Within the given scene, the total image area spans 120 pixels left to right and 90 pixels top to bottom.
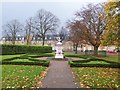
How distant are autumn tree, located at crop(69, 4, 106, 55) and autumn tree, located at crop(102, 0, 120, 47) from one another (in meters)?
25.6

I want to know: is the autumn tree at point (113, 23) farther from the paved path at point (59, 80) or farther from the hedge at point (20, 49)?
the hedge at point (20, 49)

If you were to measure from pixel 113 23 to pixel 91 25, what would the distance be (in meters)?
27.9

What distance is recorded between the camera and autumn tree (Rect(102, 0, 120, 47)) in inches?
662

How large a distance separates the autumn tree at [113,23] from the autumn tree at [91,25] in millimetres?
25561

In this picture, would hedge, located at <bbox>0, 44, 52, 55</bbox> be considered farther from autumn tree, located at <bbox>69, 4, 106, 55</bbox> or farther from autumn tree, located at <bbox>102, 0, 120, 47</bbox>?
autumn tree, located at <bbox>102, 0, 120, 47</bbox>

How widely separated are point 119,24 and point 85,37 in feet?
87.3

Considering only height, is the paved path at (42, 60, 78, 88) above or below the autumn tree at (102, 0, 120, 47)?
below

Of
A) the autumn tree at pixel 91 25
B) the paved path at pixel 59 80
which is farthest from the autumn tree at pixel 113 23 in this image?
the autumn tree at pixel 91 25

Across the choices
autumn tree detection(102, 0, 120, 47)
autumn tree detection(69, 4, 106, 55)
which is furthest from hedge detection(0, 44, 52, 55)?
autumn tree detection(102, 0, 120, 47)

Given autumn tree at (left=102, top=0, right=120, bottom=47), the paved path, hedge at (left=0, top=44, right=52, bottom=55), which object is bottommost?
the paved path

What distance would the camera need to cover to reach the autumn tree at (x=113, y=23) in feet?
55.1

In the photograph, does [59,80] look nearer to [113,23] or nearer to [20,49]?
[113,23]

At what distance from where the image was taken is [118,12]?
17.3 meters

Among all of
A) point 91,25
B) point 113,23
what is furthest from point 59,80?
point 91,25
